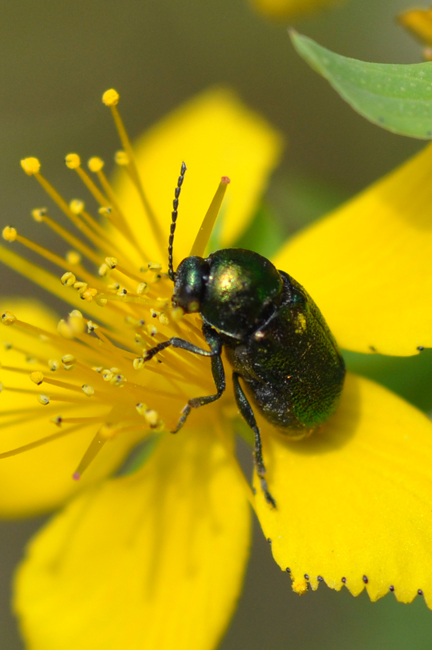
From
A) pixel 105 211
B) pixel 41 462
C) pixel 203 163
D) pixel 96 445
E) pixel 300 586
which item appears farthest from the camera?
pixel 203 163

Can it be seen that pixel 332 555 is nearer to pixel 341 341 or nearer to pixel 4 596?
pixel 341 341

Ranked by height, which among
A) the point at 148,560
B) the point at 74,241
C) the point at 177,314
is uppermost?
the point at 74,241

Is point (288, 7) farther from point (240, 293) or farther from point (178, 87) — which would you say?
point (178, 87)

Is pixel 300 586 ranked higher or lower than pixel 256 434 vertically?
lower

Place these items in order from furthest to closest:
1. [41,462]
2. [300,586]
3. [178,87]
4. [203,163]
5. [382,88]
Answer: [178,87] < [203,163] < [41,462] < [300,586] < [382,88]

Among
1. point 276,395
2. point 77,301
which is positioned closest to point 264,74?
point 77,301

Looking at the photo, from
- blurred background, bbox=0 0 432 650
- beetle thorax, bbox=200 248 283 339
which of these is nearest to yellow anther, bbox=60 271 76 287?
beetle thorax, bbox=200 248 283 339

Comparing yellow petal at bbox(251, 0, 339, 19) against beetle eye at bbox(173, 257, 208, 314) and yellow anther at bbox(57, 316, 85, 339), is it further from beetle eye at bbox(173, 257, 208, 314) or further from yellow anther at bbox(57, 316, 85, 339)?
yellow anther at bbox(57, 316, 85, 339)

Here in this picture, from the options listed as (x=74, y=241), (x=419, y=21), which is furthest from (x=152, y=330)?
(x=419, y=21)
